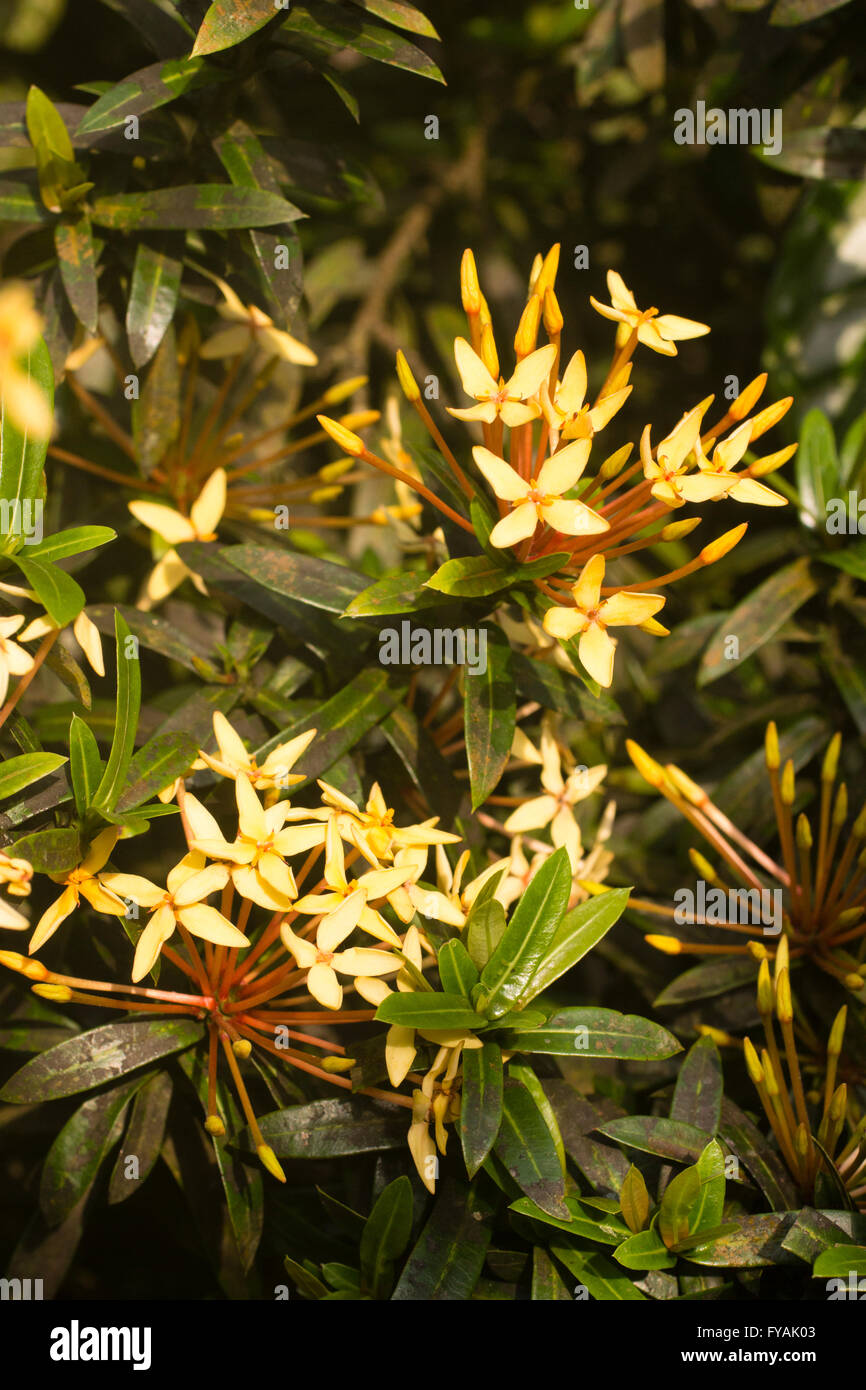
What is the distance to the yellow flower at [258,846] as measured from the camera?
0.61 m

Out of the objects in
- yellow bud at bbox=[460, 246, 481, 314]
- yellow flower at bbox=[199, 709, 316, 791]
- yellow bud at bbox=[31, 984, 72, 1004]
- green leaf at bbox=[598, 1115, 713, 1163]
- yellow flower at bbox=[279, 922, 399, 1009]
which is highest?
yellow bud at bbox=[460, 246, 481, 314]

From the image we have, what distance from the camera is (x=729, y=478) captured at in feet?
2.12

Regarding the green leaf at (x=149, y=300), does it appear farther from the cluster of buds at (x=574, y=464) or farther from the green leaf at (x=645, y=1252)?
the green leaf at (x=645, y=1252)

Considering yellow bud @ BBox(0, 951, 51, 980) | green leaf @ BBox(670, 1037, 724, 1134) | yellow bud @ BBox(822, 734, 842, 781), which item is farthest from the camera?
yellow bud @ BBox(822, 734, 842, 781)

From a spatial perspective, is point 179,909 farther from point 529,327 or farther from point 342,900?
point 529,327

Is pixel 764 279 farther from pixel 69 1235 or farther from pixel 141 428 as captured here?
pixel 69 1235

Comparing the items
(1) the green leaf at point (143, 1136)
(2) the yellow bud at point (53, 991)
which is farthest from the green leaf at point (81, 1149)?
(2) the yellow bud at point (53, 991)

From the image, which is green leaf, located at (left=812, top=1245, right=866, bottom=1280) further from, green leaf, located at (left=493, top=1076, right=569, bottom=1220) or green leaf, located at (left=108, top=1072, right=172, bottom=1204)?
green leaf, located at (left=108, top=1072, right=172, bottom=1204)

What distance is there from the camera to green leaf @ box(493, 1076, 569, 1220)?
63 centimetres

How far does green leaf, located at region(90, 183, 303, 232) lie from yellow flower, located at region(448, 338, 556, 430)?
21cm

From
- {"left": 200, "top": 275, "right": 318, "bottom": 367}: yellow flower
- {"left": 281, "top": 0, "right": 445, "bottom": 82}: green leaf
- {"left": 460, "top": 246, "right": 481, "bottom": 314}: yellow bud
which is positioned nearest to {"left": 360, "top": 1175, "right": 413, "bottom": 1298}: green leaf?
{"left": 460, "top": 246, "right": 481, "bottom": 314}: yellow bud

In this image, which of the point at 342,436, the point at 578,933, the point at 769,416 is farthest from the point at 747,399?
the point at 578,933

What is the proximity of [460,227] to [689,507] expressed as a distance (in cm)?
46

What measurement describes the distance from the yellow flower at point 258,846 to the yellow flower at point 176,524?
25cm
